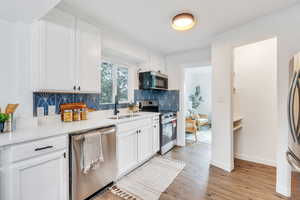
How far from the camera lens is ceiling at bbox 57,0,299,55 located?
1710 millimetres

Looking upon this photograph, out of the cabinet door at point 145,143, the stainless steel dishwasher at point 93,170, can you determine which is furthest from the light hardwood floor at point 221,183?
the cabinet door at point 145,143

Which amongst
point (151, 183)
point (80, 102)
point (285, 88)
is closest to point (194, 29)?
point (285, 88)

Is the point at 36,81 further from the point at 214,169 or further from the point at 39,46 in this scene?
the point at 214,169

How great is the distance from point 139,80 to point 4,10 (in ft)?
7.49

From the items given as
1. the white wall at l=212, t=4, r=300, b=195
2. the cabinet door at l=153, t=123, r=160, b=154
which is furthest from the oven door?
the white wall at l=212, t=4, r=300, b=195

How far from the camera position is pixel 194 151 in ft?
10.8

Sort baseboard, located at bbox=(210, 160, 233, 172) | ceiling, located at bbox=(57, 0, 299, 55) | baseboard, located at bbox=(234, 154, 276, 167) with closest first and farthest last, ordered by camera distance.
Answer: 1. ceiling, located at bbox=(57, 0, 299, 55)
2. baseboard, located at bbox=(210, 160, 233, 172)
3. baseboard, located at bbox=(234, 154, 276, 167)

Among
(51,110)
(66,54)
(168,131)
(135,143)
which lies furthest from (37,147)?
(168,131)

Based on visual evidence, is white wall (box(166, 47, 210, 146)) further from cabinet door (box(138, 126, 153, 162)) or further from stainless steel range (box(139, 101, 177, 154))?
cabinet door (box(138, 126, 153, 162))

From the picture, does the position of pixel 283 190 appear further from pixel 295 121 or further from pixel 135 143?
pixel 135 143

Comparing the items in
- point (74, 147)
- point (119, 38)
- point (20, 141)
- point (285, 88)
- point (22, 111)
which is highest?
point (119, 38)

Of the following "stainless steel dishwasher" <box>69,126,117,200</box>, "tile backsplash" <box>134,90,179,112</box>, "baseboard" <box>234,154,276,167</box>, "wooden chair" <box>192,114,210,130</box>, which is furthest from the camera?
"wooden chair" <box>192,114,210,130</box>

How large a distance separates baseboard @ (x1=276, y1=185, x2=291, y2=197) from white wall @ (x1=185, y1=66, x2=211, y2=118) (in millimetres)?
4522

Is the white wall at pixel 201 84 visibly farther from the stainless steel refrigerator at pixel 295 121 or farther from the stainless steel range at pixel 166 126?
the stainless steel refrigerator at pixel 295 121
